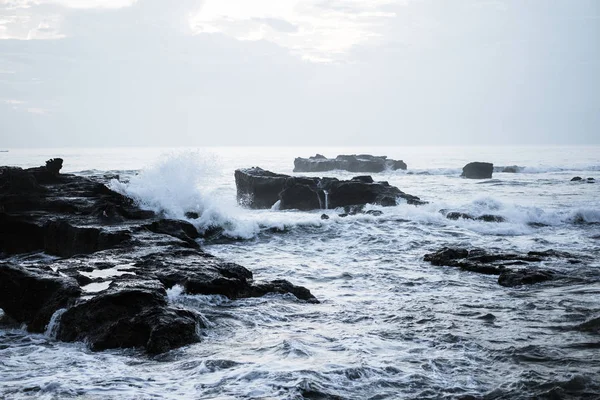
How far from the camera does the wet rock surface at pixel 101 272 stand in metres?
7.11

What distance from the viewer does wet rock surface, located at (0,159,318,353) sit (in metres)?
7.11

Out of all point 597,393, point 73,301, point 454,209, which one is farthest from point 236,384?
point 454,209

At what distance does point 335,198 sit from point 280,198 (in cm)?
252

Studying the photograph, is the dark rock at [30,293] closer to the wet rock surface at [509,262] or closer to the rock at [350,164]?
the wet rock surface at [509,262]

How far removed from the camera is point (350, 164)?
5941cm

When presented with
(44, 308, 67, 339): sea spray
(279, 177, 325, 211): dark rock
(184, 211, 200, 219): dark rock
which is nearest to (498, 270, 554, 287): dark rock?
(44, 308, 67, 339): sea spray

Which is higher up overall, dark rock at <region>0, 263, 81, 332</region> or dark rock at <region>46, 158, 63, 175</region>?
dark rock at <region>46, 158, 63, 175</region>

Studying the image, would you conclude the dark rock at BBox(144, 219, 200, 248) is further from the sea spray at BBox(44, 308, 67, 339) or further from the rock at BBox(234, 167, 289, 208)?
the rock at BBox(234, 167, 289, 208)

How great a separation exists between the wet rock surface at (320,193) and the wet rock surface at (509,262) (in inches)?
396

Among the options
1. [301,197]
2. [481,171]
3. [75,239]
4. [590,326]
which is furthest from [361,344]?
[481,171]

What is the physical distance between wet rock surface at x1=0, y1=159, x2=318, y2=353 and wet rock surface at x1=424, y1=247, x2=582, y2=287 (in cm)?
434

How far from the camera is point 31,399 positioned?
527 cm

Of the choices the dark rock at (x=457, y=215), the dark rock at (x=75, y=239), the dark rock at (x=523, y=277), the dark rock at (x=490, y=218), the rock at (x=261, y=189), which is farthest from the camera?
the rock at (x=261, y=189)

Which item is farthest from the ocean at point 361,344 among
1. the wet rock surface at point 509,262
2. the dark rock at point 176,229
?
the dark rock at point 176,229
